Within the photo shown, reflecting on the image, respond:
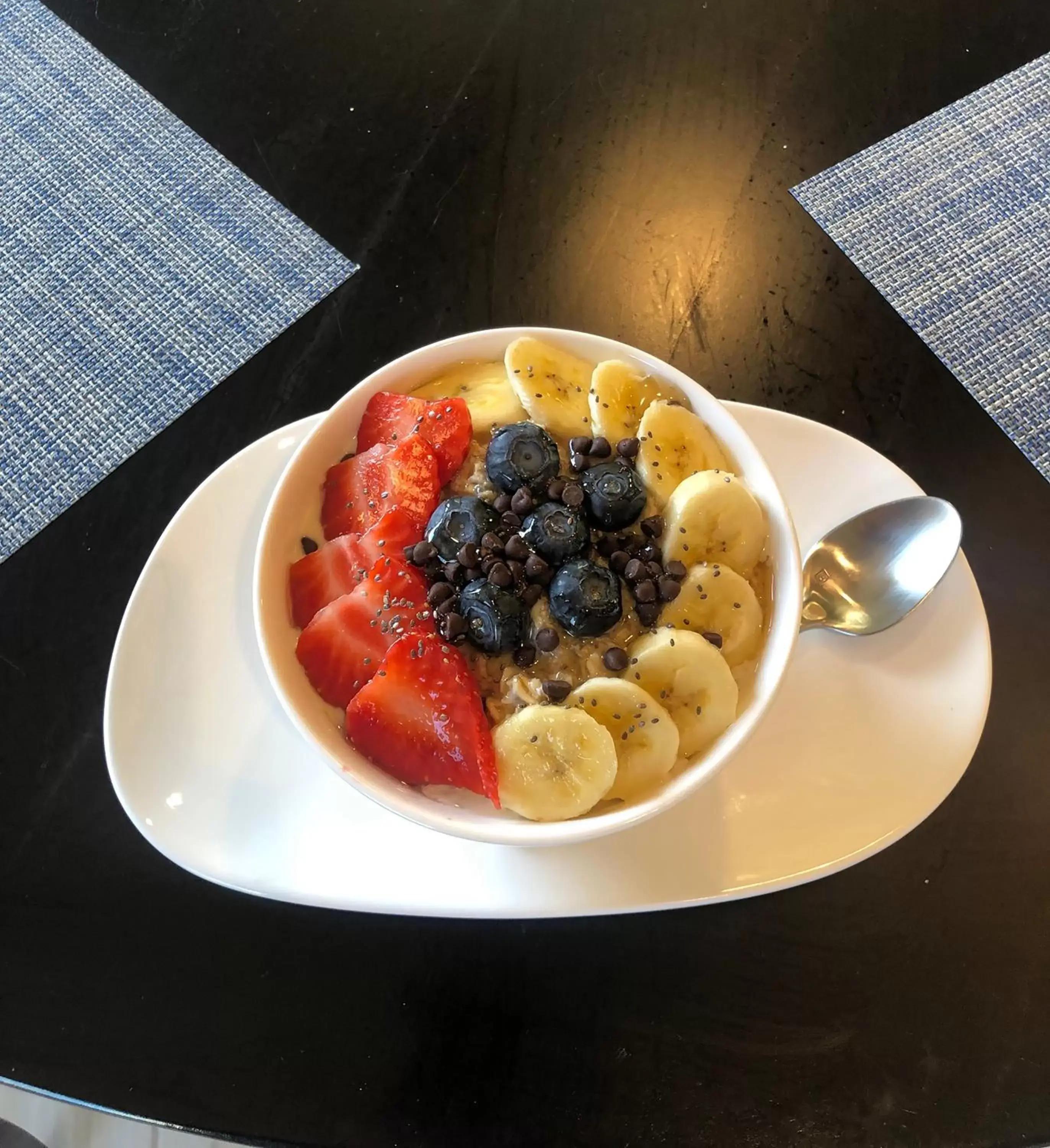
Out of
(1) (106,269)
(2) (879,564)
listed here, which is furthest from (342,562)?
(1) (106,269)

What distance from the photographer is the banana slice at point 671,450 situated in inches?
39.8

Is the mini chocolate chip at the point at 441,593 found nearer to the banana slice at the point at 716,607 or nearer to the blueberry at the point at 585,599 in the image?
the blueberry at the point at 585,599

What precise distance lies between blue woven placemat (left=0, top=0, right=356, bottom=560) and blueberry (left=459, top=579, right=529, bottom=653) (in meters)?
0.73

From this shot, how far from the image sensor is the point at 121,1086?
103 cm

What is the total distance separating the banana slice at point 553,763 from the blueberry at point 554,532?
17 centimetres

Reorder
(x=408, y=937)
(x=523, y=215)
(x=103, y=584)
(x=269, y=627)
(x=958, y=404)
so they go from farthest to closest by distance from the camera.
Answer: (x=523, y=215) → (x=958, y=404) → (x=103, y=584) → (x=408, y=937) → (x=269, y=627)

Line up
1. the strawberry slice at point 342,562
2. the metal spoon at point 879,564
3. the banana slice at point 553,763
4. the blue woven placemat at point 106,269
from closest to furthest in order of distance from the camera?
the banana slice at point 553,763 → the strawberry slice at point 342,562 → the metal spoon at point 879,564 → the blue woven placemat at point 106,269

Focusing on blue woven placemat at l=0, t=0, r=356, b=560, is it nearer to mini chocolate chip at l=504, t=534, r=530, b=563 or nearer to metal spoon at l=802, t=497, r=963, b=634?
mini chocolate chip at l=504, t=534, r=530, b=563

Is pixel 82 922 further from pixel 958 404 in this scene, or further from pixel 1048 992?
pixel 958 404

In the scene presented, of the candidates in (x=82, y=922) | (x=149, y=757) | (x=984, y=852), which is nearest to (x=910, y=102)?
(x=984, y=852)

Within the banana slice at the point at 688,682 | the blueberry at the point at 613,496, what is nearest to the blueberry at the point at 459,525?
the blueberry at the point at 613,496

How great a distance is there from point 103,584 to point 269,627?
1.47ft

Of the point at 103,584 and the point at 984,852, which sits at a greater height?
the point at 103,584

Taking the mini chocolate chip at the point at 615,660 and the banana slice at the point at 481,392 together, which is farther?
the banana slice at the point at 481,392
